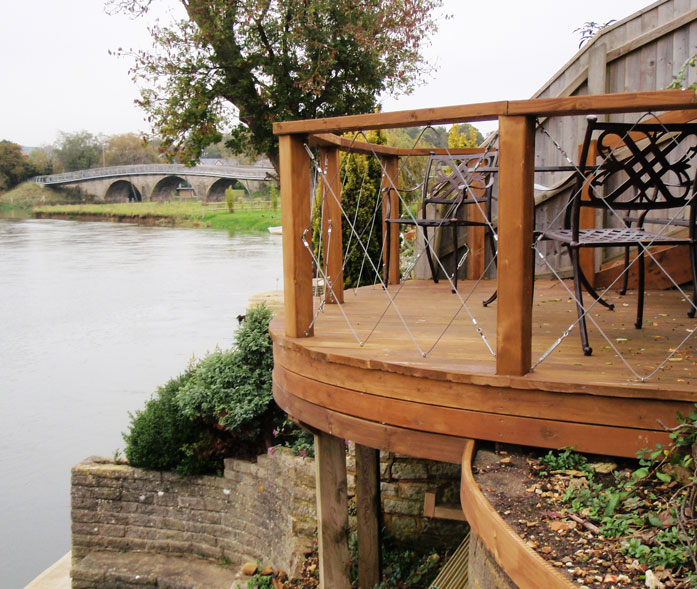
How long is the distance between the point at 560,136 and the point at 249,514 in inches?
Answer: 145

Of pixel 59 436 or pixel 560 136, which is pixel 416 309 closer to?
pixel 560 136

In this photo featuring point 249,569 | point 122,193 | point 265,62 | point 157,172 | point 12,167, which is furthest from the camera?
point 122,193

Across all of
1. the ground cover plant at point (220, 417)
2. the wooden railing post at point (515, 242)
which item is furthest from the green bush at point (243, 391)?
the wooden railing post at point (515, 242)

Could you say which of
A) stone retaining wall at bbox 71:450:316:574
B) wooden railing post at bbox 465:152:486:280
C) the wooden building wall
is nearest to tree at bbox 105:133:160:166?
stone retaining wall at bbox 71:450:316:574

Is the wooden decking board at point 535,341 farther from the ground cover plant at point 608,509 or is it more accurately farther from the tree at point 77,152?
the tree at point 77,152

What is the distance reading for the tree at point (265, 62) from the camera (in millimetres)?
8805

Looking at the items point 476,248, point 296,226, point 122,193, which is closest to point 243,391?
point 476,248

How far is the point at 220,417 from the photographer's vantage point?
5.54 m

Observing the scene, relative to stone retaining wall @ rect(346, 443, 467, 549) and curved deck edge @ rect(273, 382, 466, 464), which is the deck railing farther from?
stone retaining wall @ rect(346, 443, 467, 549)

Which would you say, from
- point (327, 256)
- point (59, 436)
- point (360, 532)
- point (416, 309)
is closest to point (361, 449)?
point (360, 532)

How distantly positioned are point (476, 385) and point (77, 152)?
3875 cm

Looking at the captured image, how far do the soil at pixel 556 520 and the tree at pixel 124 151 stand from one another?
132 ft

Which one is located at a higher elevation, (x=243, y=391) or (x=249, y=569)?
(x=243, y=391)

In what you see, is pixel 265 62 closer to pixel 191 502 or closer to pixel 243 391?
pixel 243 391
